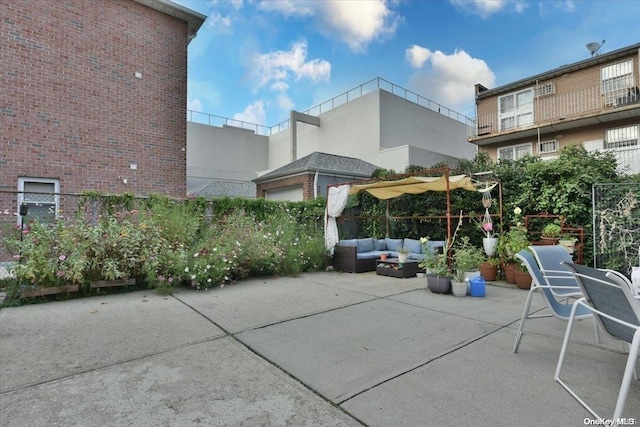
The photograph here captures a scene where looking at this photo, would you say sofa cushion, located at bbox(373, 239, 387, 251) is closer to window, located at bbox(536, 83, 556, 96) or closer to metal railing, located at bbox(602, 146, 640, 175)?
metal railing, located at bbox(602, 146, 640, 175)

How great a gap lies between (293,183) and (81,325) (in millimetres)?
10354

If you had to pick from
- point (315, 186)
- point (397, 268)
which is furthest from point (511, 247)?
point (315, 186)

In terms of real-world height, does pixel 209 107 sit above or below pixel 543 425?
above

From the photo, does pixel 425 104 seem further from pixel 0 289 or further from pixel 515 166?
pixel 0 289

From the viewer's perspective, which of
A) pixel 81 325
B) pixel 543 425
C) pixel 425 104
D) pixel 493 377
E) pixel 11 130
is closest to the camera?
pixel 543 425

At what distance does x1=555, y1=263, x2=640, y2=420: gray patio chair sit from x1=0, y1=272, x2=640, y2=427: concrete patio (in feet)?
1.52

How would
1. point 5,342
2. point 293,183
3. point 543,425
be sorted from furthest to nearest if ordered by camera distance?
point 293,183 → point 5,342 → point 543,425

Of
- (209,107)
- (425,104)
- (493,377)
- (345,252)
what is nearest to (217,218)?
(345,252)

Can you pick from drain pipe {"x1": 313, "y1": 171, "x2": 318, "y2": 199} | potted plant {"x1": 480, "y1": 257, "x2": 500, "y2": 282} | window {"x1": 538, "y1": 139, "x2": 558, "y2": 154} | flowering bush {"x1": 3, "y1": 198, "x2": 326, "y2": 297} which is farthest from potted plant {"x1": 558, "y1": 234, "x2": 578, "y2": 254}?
window {"x1": 538, "y1": 139, "x2": 558, "y2": 154}

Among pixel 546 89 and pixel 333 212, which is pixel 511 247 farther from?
pixel 546 89

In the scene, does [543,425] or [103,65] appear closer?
[543,425]

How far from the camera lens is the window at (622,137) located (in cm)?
1356

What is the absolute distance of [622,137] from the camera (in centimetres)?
1388

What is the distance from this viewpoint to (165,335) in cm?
365
